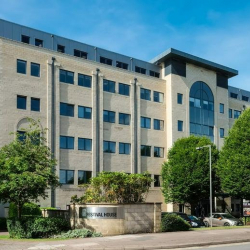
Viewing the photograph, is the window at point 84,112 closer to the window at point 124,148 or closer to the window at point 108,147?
the window at point 108,147

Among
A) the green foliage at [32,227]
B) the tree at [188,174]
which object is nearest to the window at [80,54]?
the tree at [188,174]

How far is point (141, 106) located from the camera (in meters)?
45.8

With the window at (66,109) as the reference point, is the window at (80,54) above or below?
above

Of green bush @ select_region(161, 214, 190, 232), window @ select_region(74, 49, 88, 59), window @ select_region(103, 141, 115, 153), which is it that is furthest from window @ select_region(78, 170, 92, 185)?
green bush @ select_region(161, 214, 190, 232)

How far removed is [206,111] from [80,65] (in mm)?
18902

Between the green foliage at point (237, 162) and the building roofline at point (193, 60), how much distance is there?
1225cm

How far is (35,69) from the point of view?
38.2m

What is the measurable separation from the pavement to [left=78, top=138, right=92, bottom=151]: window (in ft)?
63.0

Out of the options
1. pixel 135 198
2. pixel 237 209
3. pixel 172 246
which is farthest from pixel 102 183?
pixel 237 209

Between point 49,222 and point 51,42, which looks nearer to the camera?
point 49,222

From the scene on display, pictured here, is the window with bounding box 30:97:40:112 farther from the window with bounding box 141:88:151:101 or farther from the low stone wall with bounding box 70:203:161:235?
the low stone wall with bounding box 70:203:161:235

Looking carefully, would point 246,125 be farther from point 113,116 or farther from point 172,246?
point 172,246

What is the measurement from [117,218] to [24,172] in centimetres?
608

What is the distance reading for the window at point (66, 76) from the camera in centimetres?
3979
